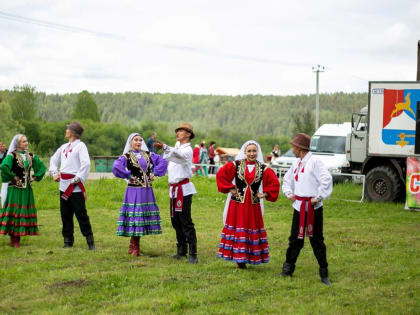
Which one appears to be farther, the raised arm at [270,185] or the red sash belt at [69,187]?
the red sash belt at [69,187]

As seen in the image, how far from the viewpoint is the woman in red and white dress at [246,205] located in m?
7.50

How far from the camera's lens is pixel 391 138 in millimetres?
15648

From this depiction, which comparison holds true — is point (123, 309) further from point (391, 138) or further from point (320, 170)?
point (391, 138)

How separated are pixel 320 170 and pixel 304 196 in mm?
358


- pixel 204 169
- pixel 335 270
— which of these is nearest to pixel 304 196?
pixel 335 270

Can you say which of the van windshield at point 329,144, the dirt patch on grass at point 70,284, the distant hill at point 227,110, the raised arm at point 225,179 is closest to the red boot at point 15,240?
the dirt patch on grass at point 70,284

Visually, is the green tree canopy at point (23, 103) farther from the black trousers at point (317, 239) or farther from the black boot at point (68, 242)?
the black trousers at point (317, 239)

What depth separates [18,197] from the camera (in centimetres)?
931

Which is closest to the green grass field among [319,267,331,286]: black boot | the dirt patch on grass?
the dirt patch on grass

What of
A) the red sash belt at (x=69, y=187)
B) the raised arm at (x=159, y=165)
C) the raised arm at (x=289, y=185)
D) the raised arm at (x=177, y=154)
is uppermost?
the raised arm at (x=177, y=154)

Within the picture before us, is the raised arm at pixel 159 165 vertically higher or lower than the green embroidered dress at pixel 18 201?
higher

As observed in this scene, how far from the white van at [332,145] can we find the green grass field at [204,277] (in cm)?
1074

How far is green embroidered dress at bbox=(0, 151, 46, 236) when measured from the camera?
9.25 metres

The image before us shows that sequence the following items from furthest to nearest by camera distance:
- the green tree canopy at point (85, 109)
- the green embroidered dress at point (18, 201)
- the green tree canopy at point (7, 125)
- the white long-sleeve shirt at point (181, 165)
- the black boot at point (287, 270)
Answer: the green tree canopy at point (85, 109), the green tree canopy at point (7, 125), the green embroidered dress at point (18, 201), the white long-sleeve shirt at point (181, 165), the black boot at point (287, 270)
